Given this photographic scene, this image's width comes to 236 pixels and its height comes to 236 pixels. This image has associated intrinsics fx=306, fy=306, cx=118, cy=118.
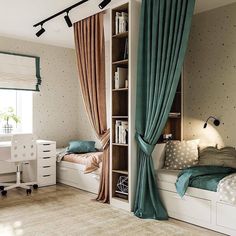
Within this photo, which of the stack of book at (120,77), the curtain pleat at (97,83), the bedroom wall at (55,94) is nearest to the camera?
the stack of book at (120,77)

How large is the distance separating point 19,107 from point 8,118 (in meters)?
0.38

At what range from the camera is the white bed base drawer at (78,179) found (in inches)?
179

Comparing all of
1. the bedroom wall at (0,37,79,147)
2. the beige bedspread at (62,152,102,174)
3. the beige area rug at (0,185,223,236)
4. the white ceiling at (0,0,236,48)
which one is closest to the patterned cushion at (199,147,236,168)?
the beige area rug at (0,185,223,236)

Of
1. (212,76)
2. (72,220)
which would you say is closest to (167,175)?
(72,220)

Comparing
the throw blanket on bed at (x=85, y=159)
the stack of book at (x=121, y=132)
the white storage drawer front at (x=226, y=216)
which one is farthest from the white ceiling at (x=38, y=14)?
the white storage drawer front at (x=226, y=216)

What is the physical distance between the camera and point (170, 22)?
3.39m

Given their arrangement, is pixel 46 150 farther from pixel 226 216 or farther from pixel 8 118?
pixel 226 216

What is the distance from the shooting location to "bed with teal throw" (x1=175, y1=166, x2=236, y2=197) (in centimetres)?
313

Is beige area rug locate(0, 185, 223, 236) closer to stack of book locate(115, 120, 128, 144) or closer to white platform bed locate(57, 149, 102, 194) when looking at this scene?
white platform bed locate(57, 149, 102, 194)

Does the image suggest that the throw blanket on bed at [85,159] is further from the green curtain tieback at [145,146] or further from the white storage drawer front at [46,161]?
the green curtain tieback at [145,146]

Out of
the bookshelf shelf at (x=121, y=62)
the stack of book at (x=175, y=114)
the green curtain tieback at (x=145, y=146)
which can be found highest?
the bookshelf shelf at (x=121, y=62)

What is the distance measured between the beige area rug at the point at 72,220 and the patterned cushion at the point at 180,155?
755 millimetres

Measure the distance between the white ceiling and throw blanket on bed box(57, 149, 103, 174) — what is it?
206 cm

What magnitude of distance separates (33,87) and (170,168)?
311 centimetres
